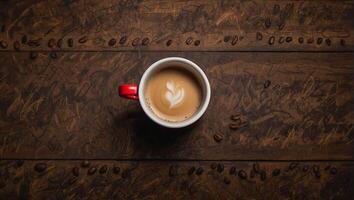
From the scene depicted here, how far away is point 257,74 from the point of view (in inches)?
29.6

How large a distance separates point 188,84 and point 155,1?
0.60ft

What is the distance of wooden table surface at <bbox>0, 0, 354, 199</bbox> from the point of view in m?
0.73

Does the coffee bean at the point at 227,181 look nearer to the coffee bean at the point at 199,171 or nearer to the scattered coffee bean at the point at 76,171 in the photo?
the coffee bean at the point at 199,171

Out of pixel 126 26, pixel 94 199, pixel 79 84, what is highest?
pixel 126 26

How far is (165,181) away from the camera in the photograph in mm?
731

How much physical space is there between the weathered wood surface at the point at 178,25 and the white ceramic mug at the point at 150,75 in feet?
0.29

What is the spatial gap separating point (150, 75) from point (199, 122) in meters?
0.13

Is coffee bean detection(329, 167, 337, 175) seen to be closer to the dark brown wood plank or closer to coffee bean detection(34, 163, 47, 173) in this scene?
the dark brown wood plank

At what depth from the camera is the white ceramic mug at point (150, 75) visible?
66cm

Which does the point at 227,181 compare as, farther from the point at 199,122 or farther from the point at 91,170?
the point at 91,170

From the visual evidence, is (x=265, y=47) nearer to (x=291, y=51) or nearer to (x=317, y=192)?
(x=291, y=51)

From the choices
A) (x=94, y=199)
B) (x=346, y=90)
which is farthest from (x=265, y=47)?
(x=94, y=199)

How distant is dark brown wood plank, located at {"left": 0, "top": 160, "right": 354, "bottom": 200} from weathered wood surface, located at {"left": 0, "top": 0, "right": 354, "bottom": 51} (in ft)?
0.70

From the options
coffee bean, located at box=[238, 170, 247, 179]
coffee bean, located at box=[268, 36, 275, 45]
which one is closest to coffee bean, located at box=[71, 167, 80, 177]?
coffee bean, located at box=[238, 170, 247, 179]
